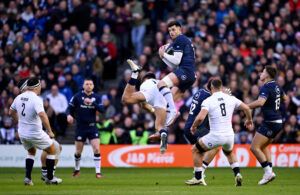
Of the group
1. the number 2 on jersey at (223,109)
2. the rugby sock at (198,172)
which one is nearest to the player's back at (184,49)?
the number 2 on jersey at (223,109)

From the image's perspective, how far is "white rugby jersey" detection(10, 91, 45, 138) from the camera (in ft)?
66.4

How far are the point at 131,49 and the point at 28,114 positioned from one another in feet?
54.5

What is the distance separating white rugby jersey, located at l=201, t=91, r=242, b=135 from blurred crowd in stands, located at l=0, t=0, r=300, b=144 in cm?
1203

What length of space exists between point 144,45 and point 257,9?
5033mm

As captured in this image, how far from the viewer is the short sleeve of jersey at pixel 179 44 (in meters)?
21.2

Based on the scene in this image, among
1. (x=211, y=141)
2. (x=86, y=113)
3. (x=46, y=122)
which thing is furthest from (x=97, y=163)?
(x=211, y=141)

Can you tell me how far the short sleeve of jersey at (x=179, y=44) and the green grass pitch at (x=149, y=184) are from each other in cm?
330

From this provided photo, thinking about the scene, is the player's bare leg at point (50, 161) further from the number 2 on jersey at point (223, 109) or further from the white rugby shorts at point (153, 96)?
the number 2 on jersey at point (223, 109)

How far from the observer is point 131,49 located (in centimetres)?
3666

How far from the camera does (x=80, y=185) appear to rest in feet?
67.7

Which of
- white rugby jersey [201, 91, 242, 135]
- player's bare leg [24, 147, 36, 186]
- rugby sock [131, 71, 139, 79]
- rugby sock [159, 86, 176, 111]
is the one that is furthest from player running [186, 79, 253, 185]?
player's bare leg [24, 147, 36, 186]

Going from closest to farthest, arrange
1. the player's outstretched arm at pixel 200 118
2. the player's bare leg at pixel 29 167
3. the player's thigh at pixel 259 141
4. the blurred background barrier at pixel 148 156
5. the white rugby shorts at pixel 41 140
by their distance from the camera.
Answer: the player's outstretched arm at pixel 200 118 → the white rugby shorts at pixel 41 140 → the player's bare leg at pixel 29 167 → the player's thigh at pixel 259 141 → the blurred background barrier at pixel 148 156

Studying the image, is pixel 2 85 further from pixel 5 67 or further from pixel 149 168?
pixel 149 168

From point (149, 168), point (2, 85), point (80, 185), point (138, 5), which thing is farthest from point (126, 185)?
point (138, 5)
